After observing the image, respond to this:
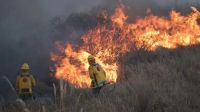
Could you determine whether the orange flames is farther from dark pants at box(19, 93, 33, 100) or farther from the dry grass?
dark pants at box(19, 93, 33, 100)

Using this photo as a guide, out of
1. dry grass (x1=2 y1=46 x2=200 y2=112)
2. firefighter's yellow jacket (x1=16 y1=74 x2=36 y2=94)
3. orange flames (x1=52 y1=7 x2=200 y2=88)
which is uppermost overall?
orange flames (x1=52 y1=7 x2=200 y2=88)

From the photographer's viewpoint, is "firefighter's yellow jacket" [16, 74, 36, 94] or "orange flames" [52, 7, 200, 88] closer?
"firefighter's yellow jacket" [16, 74, 36, 94]

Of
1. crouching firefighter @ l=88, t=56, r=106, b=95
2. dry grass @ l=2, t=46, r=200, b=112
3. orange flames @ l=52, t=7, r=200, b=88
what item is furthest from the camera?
orange flames @ l=52, t=7, r=200, b=88

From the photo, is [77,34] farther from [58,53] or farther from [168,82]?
[168,82]

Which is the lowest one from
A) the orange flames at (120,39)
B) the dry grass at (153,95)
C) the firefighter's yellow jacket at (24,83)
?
the dry grass at (153,95)

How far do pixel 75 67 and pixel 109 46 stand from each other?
2.14m

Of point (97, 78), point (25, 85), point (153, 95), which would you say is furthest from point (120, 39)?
point (153, 95)

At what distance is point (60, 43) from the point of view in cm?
1920

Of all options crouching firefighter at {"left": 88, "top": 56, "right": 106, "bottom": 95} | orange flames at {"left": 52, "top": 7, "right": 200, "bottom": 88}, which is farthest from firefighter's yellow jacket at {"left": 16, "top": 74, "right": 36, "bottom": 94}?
orange flames at {"left": 52, "top": 7, "right": 200, "bottom": 88}

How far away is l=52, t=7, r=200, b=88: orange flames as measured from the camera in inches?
675

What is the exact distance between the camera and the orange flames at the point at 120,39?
17156 millimetres

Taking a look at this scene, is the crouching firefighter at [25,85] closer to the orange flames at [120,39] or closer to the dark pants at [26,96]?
the dark pants at [26,96]

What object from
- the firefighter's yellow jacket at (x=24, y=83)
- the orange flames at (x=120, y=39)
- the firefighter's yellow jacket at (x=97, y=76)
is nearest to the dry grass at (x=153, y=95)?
the firefighter's yellow jacket at (x=97, y=76)

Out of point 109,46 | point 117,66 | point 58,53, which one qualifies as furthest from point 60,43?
point 117,66
